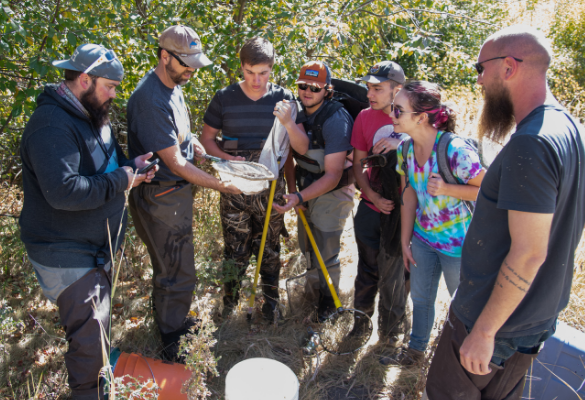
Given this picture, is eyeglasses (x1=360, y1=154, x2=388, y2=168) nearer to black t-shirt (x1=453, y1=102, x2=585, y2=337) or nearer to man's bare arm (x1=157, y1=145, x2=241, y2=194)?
man's bare arm (x1=157, y1=145, x2=241, y2=194)

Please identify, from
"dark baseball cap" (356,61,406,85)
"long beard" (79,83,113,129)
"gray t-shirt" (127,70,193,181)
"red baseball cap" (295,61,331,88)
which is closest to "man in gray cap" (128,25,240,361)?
"gray t-shirt" (127,70,193,181)

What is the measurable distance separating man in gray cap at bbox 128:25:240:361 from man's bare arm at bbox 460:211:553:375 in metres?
1.88

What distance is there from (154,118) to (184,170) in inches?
15.4

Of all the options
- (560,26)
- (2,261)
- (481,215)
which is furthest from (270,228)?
(560,26)

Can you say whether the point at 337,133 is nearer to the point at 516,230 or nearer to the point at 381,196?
the point at 381,196

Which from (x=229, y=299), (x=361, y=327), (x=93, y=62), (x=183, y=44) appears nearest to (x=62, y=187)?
(x=93, y=62)

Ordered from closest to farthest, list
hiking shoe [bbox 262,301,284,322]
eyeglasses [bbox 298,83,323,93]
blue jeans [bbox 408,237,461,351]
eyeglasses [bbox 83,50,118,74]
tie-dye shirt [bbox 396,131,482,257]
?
eyeglasses [bbox 83,50,118,74]
tie-dye shirt [bbox 396,131,482,257]
blue jeans [bbox 408,237,461,351]
eyeglasses [bbox 298,83,323,93]
hiking shoe [bbox 262,301,284,322]

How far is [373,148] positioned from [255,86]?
3.54 ft

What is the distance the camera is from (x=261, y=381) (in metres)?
2.27

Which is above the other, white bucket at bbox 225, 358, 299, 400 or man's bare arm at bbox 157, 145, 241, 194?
man's bare arm at bbox 157, 145, 241, 194

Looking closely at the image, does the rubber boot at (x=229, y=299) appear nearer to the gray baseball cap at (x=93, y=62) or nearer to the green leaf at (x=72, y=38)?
the gray baseball cap at (x=93, y=62)

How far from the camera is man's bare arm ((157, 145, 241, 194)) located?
2699 mm

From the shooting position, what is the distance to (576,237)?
158 cm

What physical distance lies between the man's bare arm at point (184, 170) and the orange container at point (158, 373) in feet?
3.97
